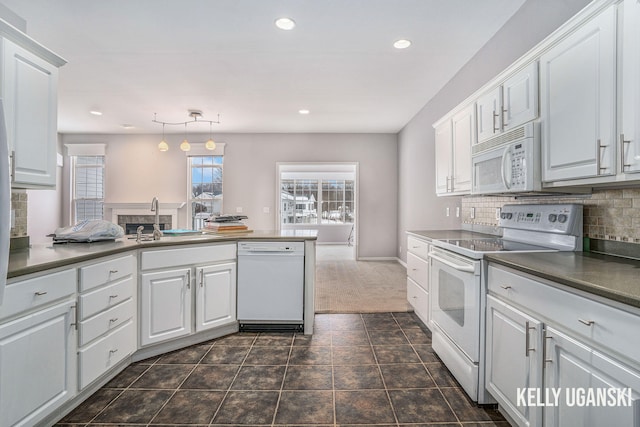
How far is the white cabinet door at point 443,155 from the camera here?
298 cm

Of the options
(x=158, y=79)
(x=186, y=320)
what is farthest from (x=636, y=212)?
(x=158, y=79)

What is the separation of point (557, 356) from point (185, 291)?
235 cm

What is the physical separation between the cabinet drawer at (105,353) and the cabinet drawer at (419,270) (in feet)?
7.48

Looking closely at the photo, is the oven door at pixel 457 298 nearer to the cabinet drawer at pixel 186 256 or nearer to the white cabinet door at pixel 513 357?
the white cabinet door at pixel 513 357

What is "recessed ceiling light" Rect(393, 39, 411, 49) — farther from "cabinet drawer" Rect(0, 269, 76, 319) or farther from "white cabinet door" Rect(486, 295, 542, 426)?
"cabinet drawer" Rect(0, 269, 76, 319)

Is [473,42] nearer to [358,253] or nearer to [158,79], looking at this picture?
[158,79]

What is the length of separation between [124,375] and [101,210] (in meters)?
5.73

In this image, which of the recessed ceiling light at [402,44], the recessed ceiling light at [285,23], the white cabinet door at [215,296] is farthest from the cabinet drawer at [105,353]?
the recessed ceiling light at [402,44]

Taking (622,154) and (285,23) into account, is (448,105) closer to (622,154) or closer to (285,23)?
(285,23)

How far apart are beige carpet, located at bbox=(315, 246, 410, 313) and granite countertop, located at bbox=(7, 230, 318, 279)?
4.12ft

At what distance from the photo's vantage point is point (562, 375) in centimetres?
121

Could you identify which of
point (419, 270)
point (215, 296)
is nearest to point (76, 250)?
point (215, 296)

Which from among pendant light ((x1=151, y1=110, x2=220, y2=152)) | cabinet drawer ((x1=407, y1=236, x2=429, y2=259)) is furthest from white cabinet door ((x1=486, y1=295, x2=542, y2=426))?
pendant light ((x1=151, y1=110, x2=220, y2=152))

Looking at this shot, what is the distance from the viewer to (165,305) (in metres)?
2.41
